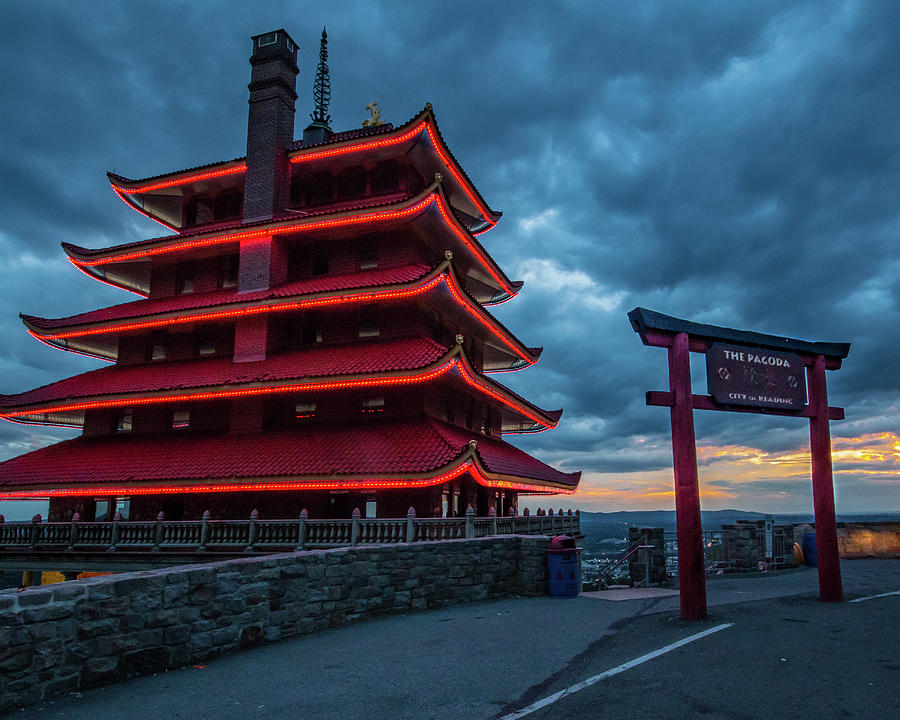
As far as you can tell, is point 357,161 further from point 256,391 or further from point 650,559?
point 650,559

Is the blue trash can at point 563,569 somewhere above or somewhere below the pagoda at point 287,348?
below

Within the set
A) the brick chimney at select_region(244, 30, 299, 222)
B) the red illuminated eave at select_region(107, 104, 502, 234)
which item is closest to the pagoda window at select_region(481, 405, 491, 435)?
the red illuminated eave at select_region(107, 104, 502, 234)

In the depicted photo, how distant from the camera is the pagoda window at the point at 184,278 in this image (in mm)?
27891

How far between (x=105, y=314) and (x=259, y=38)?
45.2 feet

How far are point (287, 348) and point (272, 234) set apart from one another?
4452 millimetres

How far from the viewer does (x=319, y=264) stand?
26312 mm

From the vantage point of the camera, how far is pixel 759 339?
12.0m

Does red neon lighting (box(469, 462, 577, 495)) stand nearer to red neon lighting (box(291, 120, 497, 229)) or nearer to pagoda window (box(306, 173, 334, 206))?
red neon lighting (box(291, 120, 497, 229))

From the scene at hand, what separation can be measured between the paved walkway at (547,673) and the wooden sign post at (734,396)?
3.74 ft

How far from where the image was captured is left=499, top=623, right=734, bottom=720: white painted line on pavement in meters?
6.05

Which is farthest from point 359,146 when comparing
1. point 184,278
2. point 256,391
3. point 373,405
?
point 256,391

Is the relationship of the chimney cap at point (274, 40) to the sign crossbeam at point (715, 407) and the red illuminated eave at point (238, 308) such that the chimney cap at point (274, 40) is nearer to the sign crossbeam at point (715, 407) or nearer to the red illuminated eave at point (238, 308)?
the red illuminated eave at point (238, 308)

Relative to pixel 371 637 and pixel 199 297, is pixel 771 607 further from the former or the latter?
pixel 199 297

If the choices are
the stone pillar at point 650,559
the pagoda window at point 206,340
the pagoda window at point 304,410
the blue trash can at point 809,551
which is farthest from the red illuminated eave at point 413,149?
the blue trash can at point 809,551
